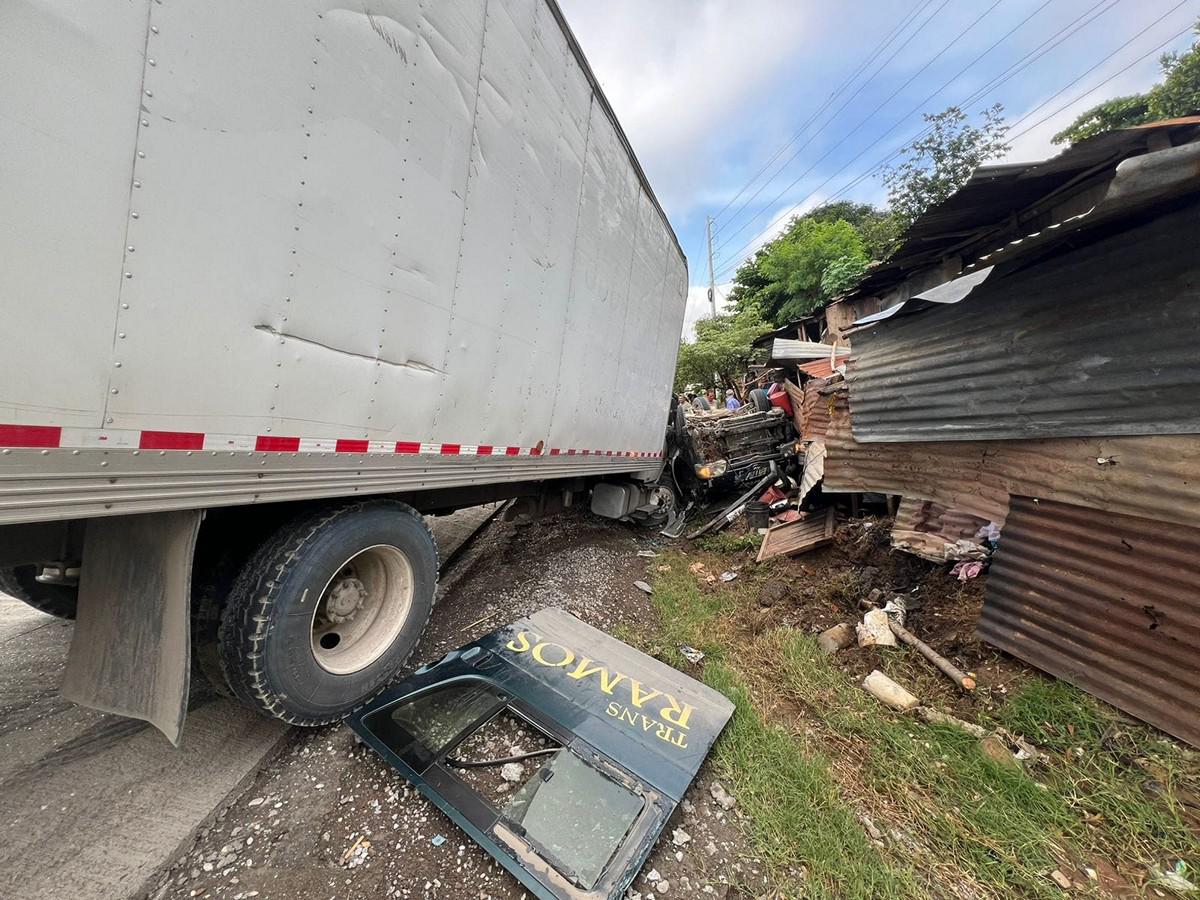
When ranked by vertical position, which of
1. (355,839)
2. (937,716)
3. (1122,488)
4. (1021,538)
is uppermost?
(1122,488)

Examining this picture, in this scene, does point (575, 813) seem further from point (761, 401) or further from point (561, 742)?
point (761, 401)

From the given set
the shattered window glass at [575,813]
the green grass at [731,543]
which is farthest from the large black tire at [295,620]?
the green grass at [731,543]

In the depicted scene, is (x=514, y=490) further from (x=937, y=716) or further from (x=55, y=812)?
(x=937, y=716)

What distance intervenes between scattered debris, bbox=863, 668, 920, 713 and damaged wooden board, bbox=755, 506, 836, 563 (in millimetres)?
2115

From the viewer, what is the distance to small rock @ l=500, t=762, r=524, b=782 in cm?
191

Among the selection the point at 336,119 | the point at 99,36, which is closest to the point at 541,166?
the point at 336,119

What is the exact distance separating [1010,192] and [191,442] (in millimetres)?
5713

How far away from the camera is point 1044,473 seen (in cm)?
298

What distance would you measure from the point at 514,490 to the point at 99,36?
3.00 meters

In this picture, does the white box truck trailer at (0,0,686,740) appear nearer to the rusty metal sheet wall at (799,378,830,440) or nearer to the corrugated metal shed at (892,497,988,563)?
the corrugated metal shed at (892,497,988,563)

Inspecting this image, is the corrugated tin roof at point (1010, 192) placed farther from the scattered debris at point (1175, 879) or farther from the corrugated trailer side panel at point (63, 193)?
the corrugated trailer side panel at point (63, 193)

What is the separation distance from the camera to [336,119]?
1518mm

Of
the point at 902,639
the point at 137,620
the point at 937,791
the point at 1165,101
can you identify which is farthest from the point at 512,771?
the point at 1165,101

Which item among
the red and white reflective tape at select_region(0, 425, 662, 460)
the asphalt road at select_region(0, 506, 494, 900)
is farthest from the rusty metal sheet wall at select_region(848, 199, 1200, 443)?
the asphalt road at select_region(0, 506, 494, 900)
